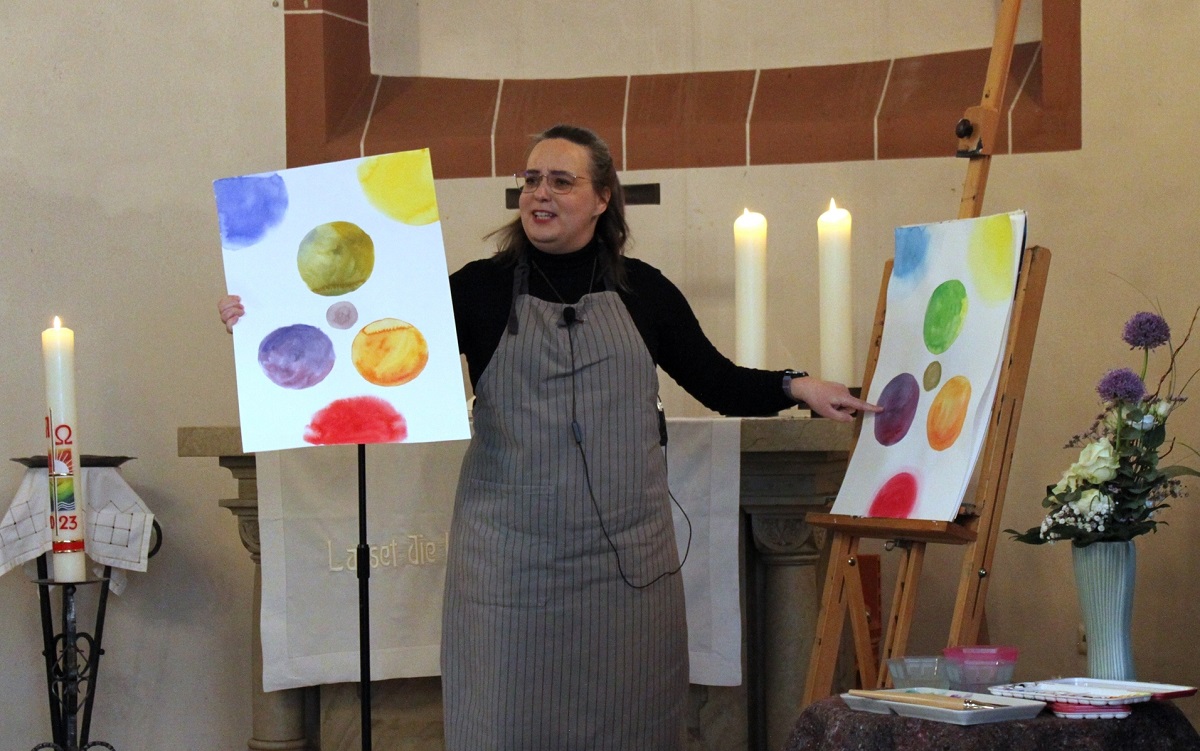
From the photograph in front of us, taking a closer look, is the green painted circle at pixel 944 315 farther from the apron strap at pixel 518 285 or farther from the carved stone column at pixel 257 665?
the carved stone column at pixel 257 665

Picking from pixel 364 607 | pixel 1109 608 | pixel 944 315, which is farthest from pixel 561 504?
pixel 1109 608

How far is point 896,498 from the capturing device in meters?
2.09

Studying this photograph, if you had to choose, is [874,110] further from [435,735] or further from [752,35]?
[435,735]

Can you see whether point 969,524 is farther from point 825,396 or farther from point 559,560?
point 559,560

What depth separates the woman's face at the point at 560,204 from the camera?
2105mm

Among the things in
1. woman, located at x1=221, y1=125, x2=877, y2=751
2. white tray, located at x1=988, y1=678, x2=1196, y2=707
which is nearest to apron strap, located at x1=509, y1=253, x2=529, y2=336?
woman, located at x1=221, y1=125, x2=877, y2=751

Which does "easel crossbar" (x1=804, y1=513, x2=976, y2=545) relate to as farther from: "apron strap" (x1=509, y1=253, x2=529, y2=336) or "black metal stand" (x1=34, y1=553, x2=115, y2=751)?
"black metal stand" (x1=34, y1=553, x2=115, y2=751)

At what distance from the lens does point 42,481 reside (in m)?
2.86

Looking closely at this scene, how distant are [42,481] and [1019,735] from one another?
2.23 metres

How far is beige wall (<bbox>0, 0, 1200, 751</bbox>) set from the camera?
10.2 feet

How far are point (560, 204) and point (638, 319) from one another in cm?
23

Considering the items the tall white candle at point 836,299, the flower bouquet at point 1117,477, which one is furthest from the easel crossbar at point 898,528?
the tall white candle at point 836,299

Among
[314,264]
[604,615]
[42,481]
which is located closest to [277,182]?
[314,264]

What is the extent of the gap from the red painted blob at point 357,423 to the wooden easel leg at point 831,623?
75 centimetres
